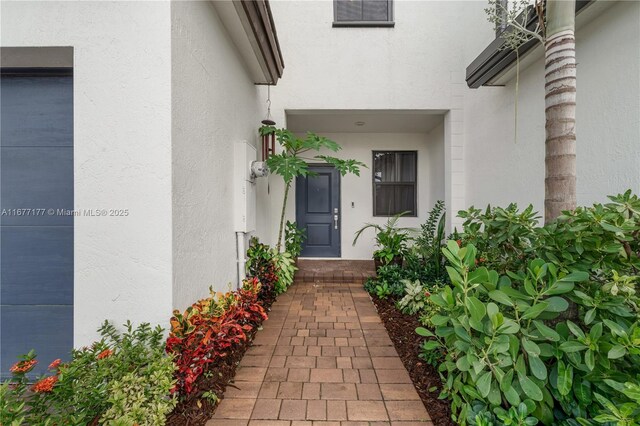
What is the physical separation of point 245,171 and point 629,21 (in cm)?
354

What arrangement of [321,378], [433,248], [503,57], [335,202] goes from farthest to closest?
[335,202] → [433,248] → [503,57] → [321,378]

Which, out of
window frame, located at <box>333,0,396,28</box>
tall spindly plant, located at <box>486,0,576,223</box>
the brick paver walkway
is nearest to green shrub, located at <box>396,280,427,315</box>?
the brick paver walkway

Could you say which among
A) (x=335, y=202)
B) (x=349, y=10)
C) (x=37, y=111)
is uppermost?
(x=349, y=10)

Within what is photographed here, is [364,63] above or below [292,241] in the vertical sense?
above

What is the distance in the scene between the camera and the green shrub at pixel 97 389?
1.25 m

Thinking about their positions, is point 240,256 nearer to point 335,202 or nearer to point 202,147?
point 202,147

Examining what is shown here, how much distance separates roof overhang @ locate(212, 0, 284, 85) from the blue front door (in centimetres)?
263

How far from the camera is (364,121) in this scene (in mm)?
5445

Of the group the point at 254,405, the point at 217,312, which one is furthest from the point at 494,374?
the point at 217,312

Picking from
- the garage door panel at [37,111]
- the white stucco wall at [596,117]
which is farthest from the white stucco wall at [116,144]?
the white stucco wall at [596,117]

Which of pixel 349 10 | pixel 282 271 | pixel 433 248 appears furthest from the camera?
pixel 349 10

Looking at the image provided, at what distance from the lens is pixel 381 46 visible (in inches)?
188

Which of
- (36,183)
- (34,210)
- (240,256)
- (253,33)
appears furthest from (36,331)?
(253,33)

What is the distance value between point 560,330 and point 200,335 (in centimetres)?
203
